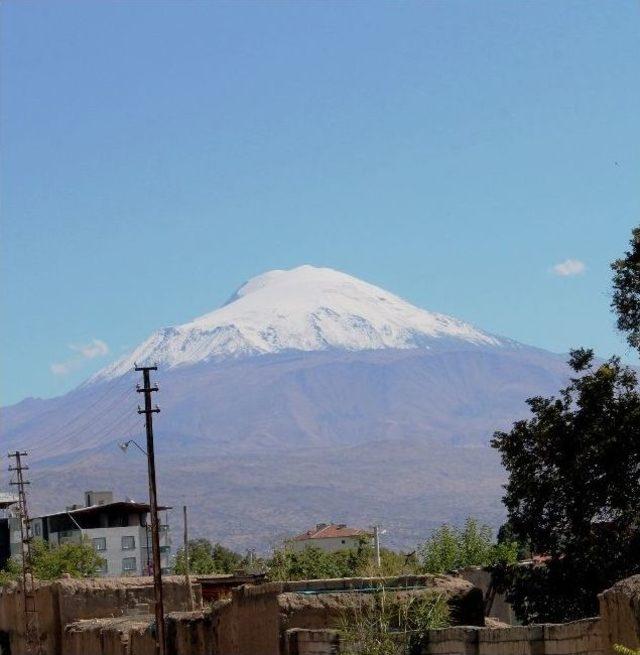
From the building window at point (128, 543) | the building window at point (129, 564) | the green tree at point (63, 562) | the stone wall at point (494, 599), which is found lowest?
the stone wall at point (494, 599)

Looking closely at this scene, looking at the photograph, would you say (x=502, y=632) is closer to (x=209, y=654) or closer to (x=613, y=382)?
(x=209, y=654)

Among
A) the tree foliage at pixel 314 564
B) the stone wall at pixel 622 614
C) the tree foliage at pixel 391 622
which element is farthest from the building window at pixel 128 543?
the stone wall at pixel 622 614

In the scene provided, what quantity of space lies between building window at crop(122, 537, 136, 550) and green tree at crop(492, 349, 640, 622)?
135585 mm

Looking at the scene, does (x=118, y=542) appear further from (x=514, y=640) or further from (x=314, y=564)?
(x=514, y=640)

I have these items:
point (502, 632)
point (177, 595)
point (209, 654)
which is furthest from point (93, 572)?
point (502, 632)

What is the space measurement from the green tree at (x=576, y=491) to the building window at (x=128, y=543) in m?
136

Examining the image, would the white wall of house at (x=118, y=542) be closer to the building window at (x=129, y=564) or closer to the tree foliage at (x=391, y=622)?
the building window at (x=129, y=564)

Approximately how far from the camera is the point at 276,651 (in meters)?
27.0

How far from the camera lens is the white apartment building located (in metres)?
163

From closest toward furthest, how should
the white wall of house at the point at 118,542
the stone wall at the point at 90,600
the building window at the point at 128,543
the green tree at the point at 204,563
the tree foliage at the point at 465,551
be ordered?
the stone wall at the point at 90,600 → the tree foliage at the point at 465,551 → the green tree at the point at 204,563 → the white wall of house at the point at 118,542 → the building window at the point at 128,543

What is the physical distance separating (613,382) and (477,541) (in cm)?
2635

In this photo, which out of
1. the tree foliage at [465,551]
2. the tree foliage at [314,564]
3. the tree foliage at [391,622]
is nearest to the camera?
the tree foliage at [391,622]

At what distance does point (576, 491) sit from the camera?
38219 mm

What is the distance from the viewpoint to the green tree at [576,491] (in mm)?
36812
